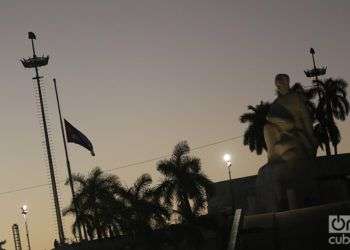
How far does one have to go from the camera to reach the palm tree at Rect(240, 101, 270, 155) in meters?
60.1

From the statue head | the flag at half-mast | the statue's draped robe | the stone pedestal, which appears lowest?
the stone pedestal

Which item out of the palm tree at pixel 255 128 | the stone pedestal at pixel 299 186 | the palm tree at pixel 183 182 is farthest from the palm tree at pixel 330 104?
the stone pedestal at pixel 299 186

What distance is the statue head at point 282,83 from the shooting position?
28.8m

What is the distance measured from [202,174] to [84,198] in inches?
374

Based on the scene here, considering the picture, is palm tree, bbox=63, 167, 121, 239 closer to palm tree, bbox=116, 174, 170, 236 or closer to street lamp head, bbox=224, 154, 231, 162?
palm tree, bbox=116, 174, 170, 236

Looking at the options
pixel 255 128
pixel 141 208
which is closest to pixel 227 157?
pixel 141 208

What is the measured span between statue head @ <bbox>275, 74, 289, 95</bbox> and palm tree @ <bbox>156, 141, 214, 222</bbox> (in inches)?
528

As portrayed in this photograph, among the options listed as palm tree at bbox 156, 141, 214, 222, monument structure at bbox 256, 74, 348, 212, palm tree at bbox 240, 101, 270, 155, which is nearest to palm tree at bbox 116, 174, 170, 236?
palm tree at bbox 156, 141, 214, 222

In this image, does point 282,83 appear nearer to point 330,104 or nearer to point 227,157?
point 227,157

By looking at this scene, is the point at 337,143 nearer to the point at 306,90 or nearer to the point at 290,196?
the point at 306,90

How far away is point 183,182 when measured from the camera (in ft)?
135

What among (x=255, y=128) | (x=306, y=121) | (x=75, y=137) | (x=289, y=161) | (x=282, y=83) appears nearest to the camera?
(x=289, y=161)

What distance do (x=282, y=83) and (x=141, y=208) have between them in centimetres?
1683

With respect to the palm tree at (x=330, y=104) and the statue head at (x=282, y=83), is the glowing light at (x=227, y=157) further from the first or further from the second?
the palm tree at (x=330, y=104)
